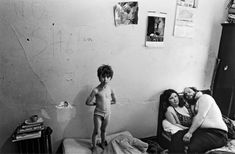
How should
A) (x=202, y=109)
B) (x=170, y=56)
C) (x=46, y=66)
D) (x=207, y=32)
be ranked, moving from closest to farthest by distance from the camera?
(x=46, y=66), (x=202, y=109), (x=170, y=56), (x=207, y=32)

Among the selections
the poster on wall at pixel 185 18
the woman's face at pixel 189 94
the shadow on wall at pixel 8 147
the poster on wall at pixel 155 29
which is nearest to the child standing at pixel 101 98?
the poster on wall at pixel 155 29

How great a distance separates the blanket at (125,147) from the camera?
4.87 ft

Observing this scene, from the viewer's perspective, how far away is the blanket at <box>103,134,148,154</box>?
1485mm

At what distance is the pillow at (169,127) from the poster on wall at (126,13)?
41.9 inches

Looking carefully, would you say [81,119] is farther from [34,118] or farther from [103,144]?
[34,118]

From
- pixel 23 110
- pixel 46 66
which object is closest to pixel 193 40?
pixel 46 66

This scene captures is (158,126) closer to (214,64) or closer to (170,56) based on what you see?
(170,56)

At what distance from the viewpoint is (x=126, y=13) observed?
163 cm

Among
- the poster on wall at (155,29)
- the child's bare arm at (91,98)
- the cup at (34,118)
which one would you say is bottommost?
the cup at (34,118)

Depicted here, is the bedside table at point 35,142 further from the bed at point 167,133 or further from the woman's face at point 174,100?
the woman's face at point 174,100

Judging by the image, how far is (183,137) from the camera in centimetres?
156

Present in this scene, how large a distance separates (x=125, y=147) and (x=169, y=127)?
491mm

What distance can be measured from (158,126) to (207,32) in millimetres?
1273

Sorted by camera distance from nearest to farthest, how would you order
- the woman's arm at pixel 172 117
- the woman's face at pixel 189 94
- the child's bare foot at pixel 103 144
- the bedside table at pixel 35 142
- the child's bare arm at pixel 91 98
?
the bedside table at pixel 35 142 < the child's bare arm at pixel 91 98 < the child's bare foot at pixel 103 144 < the woman's arm at pixel 172 117 < the woman's face at pixel 189 94
